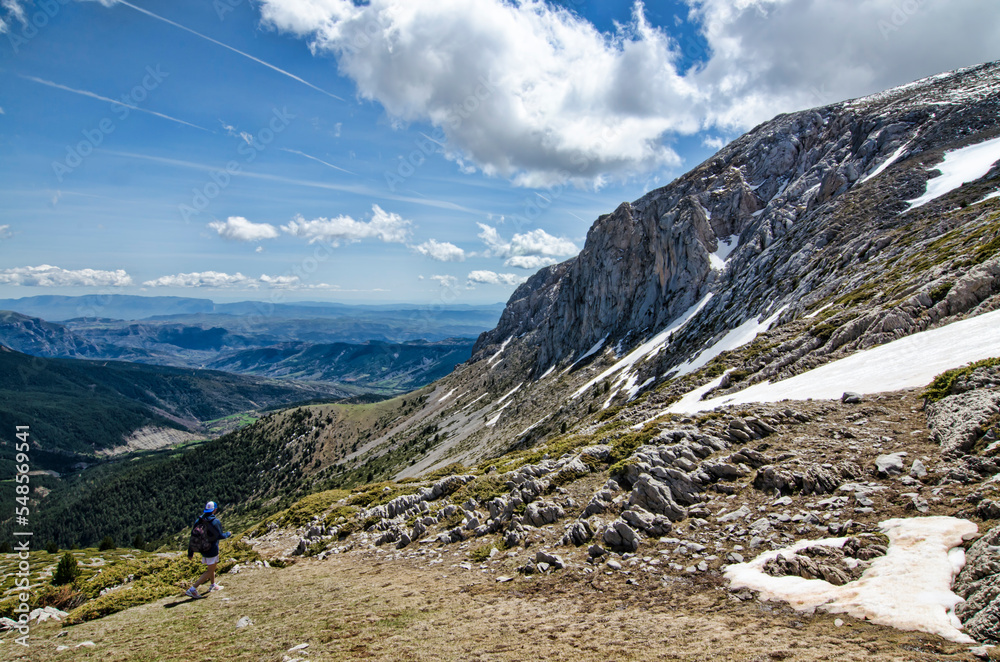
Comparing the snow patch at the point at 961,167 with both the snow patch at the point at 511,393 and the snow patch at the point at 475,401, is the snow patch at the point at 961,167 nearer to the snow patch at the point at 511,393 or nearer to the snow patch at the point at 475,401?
Result: the snow patch at the point at 511,393

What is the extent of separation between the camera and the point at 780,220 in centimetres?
8475

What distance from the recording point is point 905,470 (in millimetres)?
13664

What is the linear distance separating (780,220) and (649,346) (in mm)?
34565

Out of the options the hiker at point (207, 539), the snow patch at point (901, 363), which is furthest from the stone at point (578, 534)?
the snow patch at point (901, 363)

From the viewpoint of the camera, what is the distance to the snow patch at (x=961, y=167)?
178 ft

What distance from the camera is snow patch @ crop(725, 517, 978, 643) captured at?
27.1ft

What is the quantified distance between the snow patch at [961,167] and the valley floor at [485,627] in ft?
221

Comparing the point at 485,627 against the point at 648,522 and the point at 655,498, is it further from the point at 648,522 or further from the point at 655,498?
the point at 655,498

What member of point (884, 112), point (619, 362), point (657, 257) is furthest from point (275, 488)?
point (884, 112)

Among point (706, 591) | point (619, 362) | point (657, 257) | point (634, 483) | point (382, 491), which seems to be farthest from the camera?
point (657, 257)

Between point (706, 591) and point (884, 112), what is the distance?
114702mm

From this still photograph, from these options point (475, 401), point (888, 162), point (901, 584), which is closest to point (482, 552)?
point (901, 584)

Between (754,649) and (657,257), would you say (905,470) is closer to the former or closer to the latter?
(754,649)

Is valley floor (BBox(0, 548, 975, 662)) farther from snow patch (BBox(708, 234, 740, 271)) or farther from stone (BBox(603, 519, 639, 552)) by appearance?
snow patch (BBox(708, 234, 740, 271))
